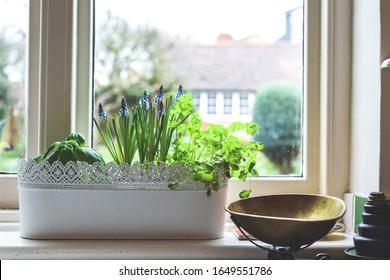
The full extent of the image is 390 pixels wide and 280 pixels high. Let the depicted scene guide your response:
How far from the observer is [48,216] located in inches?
53.4

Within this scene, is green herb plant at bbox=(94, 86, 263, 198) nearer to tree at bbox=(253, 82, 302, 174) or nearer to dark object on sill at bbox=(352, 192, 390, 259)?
tree at bbox=(253, 82, 302, 174)

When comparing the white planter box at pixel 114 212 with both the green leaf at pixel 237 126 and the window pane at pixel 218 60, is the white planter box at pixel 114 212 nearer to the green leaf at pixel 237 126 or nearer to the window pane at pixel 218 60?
the green leaf at pixel 237 126

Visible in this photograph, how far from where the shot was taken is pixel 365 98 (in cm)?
143

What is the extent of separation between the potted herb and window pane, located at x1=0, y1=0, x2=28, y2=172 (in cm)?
22

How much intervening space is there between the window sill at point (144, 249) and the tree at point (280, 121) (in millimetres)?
294

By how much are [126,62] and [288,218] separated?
2.18 feet

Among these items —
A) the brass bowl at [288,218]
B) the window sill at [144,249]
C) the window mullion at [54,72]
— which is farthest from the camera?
the window mullion at [54,72]

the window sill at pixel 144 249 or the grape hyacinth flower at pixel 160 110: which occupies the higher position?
the grape hyacinth flower at pixel 160 110

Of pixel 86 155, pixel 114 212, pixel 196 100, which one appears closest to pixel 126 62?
pixel 196 100

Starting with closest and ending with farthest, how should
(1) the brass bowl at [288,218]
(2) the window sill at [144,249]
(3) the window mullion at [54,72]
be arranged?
1. (1) the brass bowl at [288,218]
2. (2) the window sill at [144,249]
3. (3) the window mullion at [54,72]

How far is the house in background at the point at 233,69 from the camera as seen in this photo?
62.7 inches

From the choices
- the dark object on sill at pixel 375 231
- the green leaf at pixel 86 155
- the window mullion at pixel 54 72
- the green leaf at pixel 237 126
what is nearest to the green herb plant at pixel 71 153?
the green leaf at pixel 86 155
